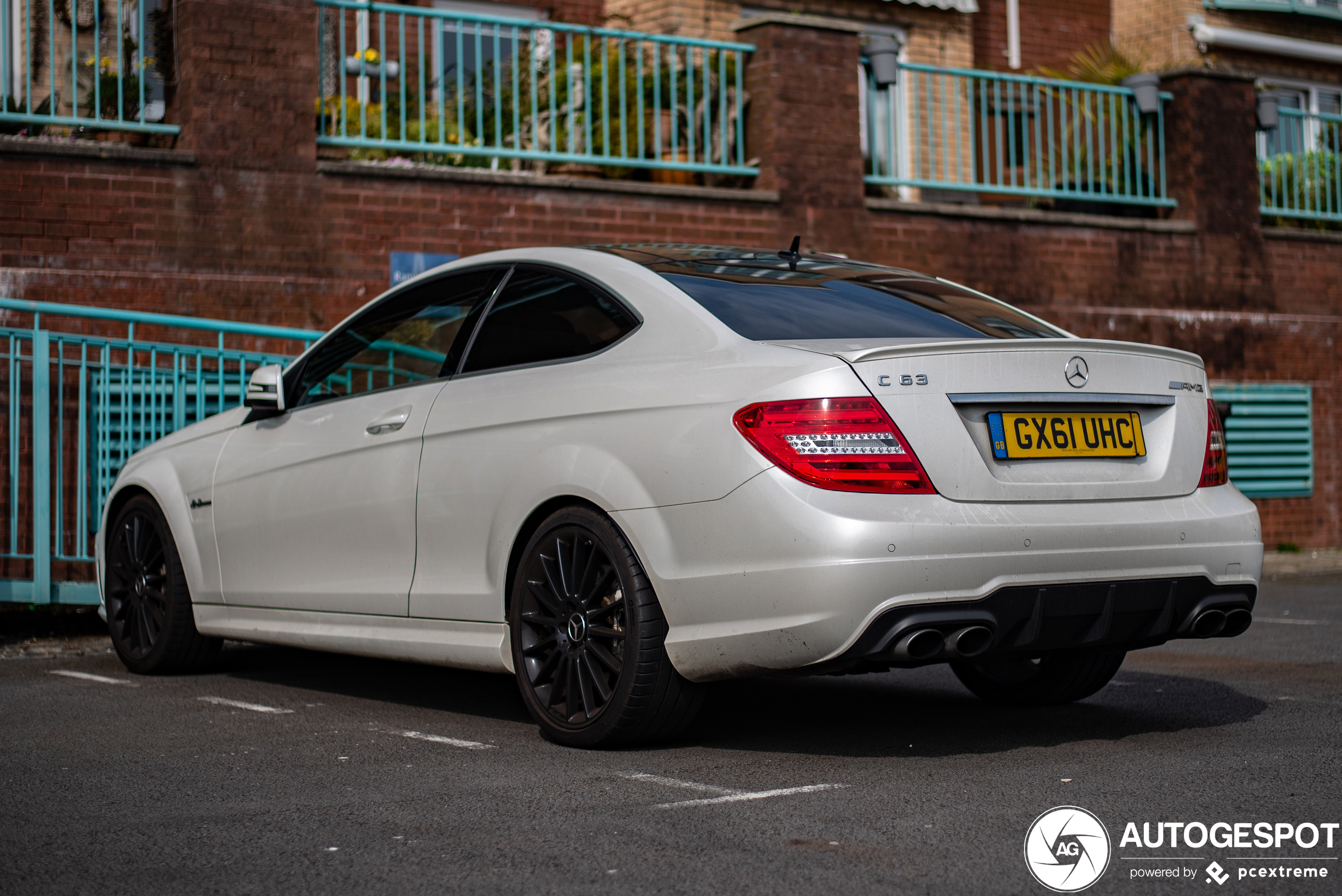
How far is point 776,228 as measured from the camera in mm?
12203

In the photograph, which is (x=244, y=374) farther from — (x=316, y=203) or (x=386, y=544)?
(x=386, y=544)

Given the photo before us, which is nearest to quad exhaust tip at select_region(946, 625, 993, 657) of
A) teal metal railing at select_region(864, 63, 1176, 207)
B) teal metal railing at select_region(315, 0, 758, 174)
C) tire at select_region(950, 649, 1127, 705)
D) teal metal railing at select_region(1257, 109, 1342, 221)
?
tire at select_region(950, 649, 1127, 705)

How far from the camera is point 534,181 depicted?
11.2m

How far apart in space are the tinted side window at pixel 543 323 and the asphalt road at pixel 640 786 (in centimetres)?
124

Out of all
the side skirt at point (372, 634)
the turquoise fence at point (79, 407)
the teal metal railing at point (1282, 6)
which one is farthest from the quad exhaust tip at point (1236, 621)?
the teal metal railing at point (1282, 6)

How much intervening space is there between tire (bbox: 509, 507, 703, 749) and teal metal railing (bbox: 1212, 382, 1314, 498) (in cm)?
1066

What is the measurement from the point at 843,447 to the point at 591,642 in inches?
39.8

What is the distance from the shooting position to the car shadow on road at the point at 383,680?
5.68m

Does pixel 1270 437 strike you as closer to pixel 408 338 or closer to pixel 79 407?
pixel 79 407

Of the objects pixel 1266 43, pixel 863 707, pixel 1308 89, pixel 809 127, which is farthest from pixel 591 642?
pixel 1308 89

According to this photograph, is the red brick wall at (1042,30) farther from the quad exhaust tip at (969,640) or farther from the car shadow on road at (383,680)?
the quad exhaust tip at (969,640)

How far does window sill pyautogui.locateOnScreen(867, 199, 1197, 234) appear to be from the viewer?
12891mm

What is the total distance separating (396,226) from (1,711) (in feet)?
18.9

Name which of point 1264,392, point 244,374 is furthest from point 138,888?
point 1264,392
